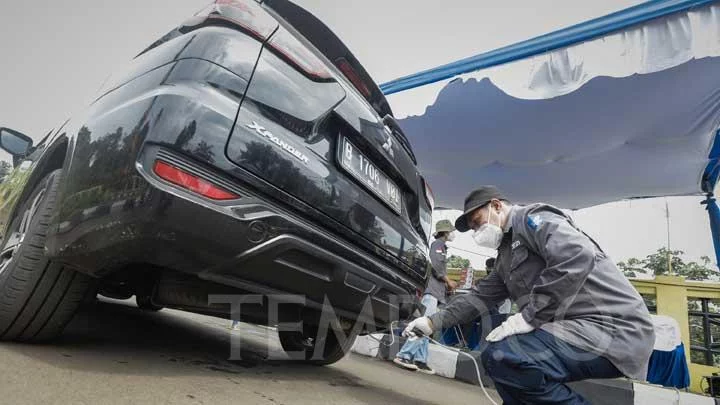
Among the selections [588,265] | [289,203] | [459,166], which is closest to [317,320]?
[289,203]

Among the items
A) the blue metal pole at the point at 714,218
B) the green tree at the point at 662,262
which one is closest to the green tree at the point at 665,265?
the green tree at the point at 662,262

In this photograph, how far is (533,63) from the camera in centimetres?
417

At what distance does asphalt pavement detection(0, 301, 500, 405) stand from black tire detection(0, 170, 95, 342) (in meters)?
0.09

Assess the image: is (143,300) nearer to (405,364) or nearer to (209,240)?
(209,240)

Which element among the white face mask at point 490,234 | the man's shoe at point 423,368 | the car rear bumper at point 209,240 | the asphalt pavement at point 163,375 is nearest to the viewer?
the car rear bumper at point 209,240

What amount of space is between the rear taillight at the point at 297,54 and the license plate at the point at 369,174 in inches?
10.7

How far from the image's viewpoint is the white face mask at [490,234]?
2.04 m

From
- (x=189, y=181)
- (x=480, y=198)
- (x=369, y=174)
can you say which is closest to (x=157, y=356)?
(x=189, y=181)

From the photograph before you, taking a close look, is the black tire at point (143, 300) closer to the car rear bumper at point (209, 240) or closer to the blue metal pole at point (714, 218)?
the car rear bumper at point (209, 240)

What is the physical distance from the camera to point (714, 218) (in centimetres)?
471

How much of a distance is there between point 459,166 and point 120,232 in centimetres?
583

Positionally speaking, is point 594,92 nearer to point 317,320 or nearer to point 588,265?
point 588,265

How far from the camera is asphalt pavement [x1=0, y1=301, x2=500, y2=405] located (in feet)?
4.11

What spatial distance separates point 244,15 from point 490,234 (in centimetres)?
150
